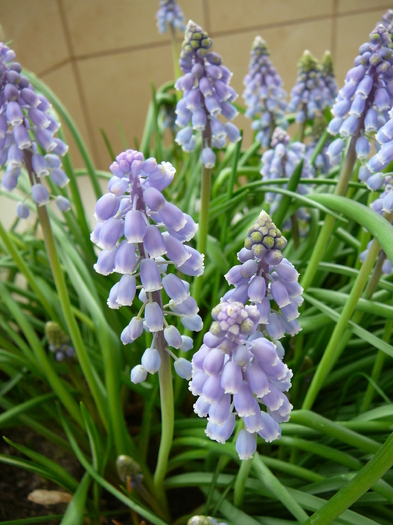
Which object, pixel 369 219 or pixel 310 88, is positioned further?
pixel 310 88

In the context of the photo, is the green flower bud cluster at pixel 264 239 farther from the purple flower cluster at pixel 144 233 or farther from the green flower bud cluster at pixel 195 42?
the green flower bud cluster at pixel 195 42

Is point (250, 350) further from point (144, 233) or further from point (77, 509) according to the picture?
point (77, 509)

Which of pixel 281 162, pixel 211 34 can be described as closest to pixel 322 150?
pixel 281 162

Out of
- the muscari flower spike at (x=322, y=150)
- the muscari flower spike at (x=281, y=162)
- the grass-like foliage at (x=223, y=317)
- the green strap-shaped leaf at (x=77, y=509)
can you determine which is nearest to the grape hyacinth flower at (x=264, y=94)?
the grass-like foliage at (x=223, y=317)

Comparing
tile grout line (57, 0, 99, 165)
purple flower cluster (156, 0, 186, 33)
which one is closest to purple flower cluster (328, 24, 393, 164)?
purple flower cluster (156, 0, 186, 33)

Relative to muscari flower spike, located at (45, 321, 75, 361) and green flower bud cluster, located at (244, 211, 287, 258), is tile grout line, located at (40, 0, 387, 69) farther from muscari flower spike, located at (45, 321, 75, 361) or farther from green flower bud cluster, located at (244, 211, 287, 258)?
green flower bud cluster, located at (244, 211, 287, 258)

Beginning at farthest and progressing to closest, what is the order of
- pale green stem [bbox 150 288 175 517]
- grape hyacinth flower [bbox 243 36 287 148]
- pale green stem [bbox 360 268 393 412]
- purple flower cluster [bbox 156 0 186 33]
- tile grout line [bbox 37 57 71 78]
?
tile grout line [bbox 37 57 71 78] → purple flower cluster [bbox 156 0 186 33] → grape hyacinth flower [bbox 243 36 287 148] → pale green stem [bbox 360 268 393 412] → pale green stem [bbox 150 288 175 517]

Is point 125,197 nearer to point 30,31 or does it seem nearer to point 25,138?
point 25,138

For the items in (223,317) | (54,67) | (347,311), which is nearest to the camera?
(223,317)
